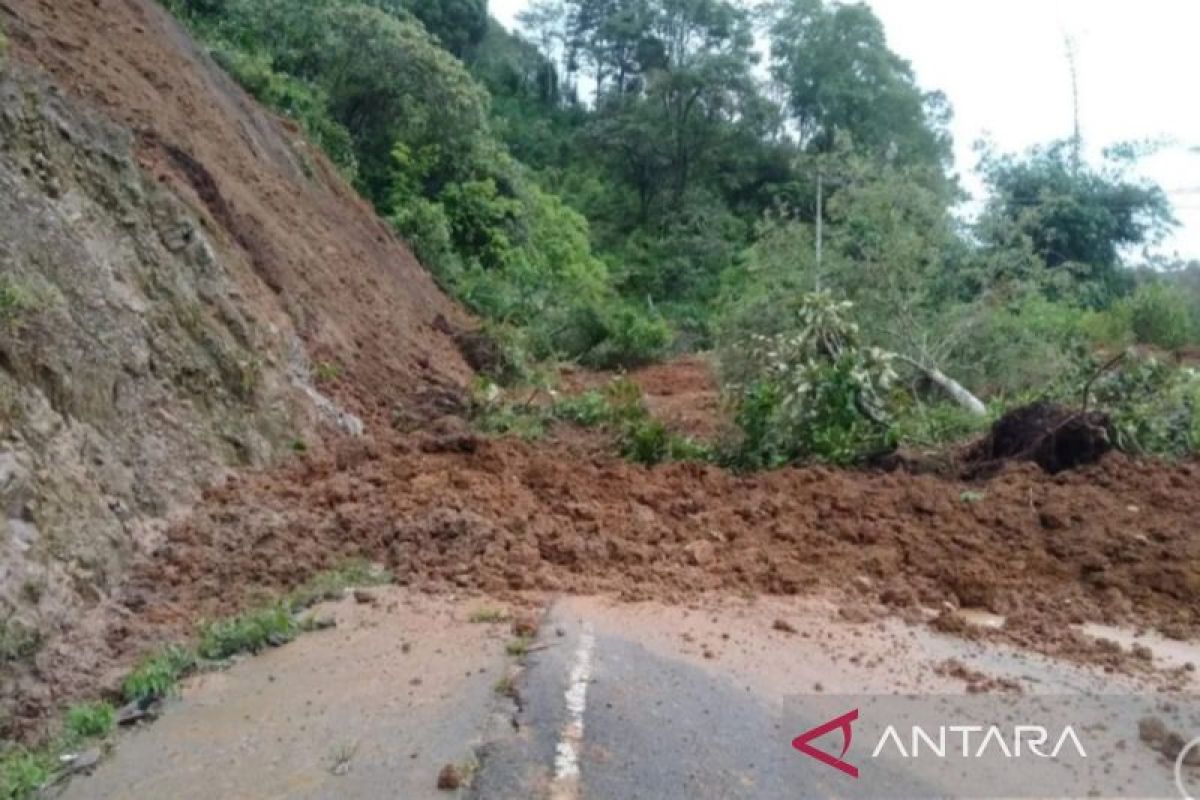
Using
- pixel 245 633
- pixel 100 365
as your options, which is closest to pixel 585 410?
pixel 100 365

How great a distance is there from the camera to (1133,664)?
508 cm

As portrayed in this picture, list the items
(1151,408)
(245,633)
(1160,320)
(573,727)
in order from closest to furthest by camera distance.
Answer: (573,727) < (245,633) < (1151,408) < (1160,320)

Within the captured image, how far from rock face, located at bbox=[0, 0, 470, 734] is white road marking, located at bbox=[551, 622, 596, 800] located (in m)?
1.97

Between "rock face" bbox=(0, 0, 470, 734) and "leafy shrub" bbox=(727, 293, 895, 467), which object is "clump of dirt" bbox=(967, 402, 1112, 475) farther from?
"rock face" bbox=(0, 0, 470, 734)

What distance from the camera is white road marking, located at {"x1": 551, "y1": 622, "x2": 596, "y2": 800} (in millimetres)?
3592

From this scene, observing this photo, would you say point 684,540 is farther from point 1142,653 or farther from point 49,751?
point 49,751

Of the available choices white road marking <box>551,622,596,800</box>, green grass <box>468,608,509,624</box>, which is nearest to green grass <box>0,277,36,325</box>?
green grass <box>468,608,509,624</box>

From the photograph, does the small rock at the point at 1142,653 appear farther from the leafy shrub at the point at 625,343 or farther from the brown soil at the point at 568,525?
the leafy shrub at the point at 625,343

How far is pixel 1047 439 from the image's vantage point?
340 inches

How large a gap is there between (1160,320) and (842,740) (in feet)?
69.8

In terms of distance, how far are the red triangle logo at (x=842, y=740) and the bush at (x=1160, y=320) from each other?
20.5m

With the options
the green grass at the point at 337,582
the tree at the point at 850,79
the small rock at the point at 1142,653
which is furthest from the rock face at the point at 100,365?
the tree at the point at 850,79

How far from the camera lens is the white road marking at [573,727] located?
3.59 m

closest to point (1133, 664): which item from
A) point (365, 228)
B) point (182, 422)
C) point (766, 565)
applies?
point (766, 565)
